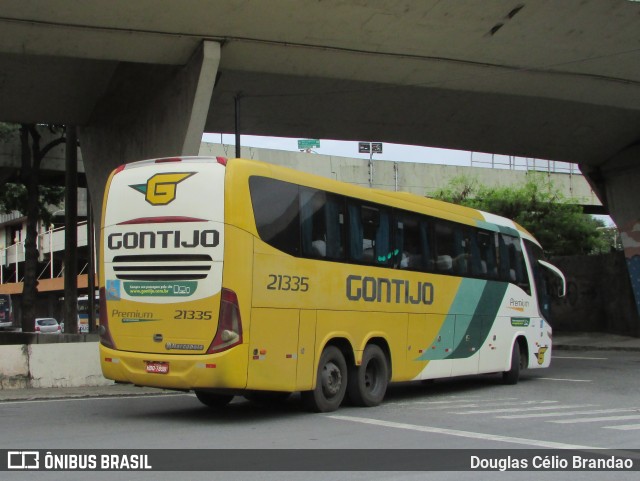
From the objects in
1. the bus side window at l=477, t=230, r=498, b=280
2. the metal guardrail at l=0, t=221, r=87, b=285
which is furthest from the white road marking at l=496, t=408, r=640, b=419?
the metal guardrail at l=0, t=221, r=87, b=285

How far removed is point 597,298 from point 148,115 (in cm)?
2050

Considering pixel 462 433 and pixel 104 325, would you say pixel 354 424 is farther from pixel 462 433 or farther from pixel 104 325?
pixel 104 325

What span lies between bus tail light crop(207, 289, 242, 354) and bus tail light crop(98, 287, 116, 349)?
1.69 metres

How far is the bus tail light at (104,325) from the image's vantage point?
1103 cm

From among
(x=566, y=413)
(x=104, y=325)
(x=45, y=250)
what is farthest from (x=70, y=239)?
(x=45, y=250)

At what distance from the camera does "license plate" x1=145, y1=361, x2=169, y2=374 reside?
10.4m

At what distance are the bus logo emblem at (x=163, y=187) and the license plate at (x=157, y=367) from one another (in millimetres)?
2125

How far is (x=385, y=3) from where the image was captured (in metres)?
16.6

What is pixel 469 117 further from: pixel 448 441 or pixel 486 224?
pixel 448 441

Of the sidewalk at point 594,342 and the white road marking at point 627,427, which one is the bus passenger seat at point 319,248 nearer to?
the white road marking at point 627,427

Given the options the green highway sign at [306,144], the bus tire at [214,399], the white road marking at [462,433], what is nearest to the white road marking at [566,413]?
the white road marking at [462,433]

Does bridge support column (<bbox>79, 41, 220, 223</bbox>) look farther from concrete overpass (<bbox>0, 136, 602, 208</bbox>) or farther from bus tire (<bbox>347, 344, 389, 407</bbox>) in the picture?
concrete overpass (<bbox>0, 136, 602, 208</bbox>)

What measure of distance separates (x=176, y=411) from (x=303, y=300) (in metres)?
2.79

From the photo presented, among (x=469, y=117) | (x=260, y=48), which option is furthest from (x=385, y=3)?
(x=469, y=117)
